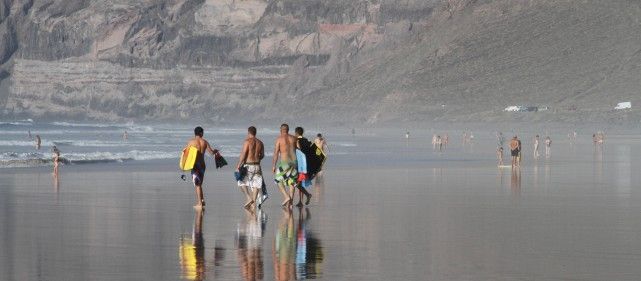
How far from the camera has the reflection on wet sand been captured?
12820 millimetres

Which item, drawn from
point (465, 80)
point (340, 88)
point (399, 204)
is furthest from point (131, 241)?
point (340, 88)

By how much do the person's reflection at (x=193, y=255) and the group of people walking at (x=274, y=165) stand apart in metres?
2.66

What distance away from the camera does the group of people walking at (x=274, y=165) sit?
19.9m

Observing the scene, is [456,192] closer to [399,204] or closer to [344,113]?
[399,204]

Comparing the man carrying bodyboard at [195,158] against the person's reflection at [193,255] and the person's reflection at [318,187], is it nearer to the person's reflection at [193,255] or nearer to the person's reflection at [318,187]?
the person's reflection at [318,187]

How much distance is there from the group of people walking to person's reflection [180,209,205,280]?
266 cm


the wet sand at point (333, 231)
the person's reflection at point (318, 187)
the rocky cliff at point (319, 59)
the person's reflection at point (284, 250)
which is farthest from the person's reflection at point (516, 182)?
the rocky cliff at point (319, 59)

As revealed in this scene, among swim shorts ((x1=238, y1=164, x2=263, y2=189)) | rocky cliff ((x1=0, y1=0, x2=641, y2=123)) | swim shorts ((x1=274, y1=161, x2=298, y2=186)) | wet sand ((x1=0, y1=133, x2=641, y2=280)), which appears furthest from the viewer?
rocky cliff ((x1=0, y1=0, x2=641, y2=123))

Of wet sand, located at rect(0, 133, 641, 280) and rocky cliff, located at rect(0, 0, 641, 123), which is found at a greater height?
rocky cliff, located at rect(0, 0, 641, 123)

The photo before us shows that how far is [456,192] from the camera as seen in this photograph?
79.6 feet

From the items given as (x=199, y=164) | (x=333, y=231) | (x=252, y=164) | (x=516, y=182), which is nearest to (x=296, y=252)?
(x=333, y=231)

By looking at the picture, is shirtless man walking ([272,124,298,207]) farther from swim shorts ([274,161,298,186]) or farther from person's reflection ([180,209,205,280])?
person's reflection ([180,209,205,280])

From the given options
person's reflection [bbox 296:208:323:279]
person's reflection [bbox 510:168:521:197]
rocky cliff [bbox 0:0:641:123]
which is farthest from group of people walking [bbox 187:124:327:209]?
rocky cliff [bbox 0:0:641:123]

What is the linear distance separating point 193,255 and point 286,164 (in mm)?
6474
